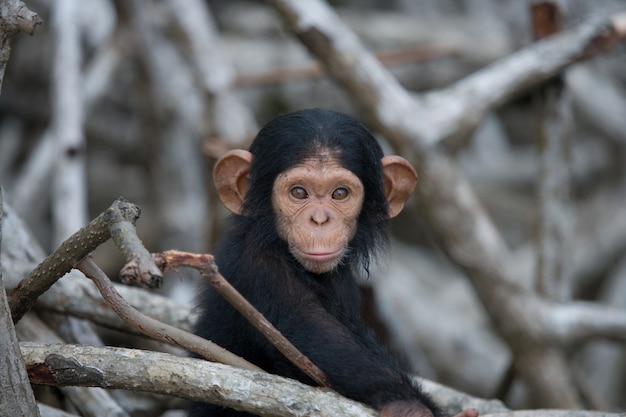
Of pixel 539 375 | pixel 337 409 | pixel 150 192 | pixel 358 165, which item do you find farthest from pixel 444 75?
pixel 337 409

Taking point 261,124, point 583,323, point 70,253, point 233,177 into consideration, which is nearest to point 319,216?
point 233,177

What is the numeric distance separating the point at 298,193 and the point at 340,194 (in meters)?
0.20

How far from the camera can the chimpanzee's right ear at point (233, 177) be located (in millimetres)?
4859

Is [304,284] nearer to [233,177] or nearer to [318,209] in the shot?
[318,209]

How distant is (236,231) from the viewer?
484 cm

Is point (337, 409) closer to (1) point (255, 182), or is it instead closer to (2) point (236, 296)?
(2) point (236, 296)

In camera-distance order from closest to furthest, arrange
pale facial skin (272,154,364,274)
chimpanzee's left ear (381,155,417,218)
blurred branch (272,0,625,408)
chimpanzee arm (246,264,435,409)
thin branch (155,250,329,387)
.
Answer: thin branch (155,250,329,387) < chimpanzee arm (246,264,435,409) < pale facial skin (272,154,364,274) < chimpanzee's left ear (381,155,417,218) < blurred branch (272,0,625,408)

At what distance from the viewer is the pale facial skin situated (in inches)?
177

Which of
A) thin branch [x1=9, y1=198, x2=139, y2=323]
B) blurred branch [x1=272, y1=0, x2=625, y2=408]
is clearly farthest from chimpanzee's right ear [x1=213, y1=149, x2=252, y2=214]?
blurred branch [x1=272, y1=0, x2=625, y2=408]

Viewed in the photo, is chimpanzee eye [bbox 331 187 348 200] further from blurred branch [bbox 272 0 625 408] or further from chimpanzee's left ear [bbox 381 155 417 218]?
blurred branch [bbox 272 0 625 408]

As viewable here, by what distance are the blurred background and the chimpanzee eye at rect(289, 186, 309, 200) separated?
9.31 ft

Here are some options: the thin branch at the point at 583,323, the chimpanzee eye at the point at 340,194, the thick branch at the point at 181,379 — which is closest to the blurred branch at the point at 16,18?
the thick branch at the point at 181,379

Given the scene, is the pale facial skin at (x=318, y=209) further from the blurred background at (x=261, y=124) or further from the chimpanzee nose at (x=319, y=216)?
the blurred background at (x=261, y=124)

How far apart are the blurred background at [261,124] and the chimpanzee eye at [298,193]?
9.31ft
